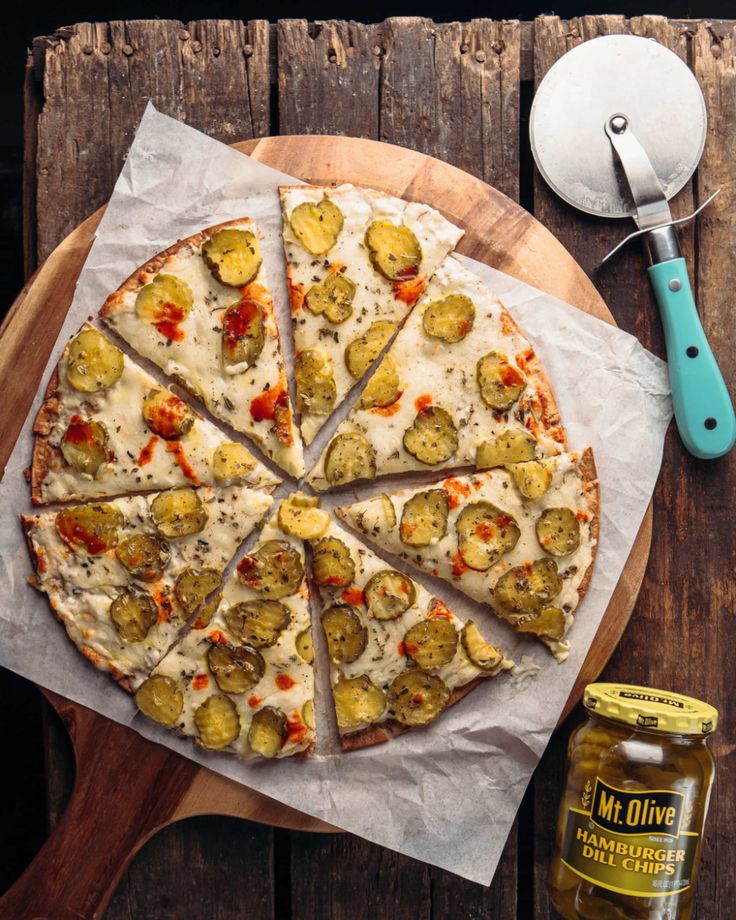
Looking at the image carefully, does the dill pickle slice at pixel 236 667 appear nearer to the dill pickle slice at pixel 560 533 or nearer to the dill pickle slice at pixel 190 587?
the dill pickle slice at pixel 190 587

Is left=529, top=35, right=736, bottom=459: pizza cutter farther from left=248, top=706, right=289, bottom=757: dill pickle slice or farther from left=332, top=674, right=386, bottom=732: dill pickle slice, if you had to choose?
left=248, top=706, right=289, bottom=757: dill pickle slice

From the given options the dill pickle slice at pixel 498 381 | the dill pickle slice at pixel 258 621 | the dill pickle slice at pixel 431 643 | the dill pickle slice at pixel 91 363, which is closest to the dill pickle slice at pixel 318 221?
the dill pickle slice at pixel 498 381

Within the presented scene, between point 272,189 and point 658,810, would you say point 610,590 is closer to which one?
point 658,810

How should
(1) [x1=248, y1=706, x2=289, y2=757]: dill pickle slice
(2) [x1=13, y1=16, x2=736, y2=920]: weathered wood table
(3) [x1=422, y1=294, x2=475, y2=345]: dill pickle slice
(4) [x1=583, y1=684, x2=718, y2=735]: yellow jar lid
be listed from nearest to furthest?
(4) [x1=583, y1=684, x2=718, y2=735]: yellow jar lid, (1) [x1=248, y1=706, x2=289, y2=757]: dill pickle slice, (3) [x1=422, y1=294, x2=475, y2=345]: dill pickle slice, (2) [x1=13, y1=16, x2=736, y2=920]: weathered wood table

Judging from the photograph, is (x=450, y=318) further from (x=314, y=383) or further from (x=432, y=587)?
(x=432, y=587)

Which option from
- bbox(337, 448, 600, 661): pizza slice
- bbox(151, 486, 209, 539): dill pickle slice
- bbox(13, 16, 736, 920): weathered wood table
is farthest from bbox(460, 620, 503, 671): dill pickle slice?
bbox(151, 486, 209, 539): dill pickle slice

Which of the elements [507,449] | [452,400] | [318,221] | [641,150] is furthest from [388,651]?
[641,150]

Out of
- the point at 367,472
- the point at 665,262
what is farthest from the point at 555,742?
the point at 665,262

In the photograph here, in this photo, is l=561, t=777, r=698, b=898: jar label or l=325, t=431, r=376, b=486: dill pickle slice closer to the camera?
l=561, t=777, r=698, b=898: jar label
